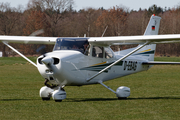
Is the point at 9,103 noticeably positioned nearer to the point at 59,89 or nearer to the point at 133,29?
the point at 59,89

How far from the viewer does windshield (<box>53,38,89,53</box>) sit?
409 inches

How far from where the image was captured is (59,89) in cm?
989

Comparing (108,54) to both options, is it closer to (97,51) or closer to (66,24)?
(97,51)

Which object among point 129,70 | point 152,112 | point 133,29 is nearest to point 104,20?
point 133,29

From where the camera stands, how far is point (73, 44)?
10.4 meters

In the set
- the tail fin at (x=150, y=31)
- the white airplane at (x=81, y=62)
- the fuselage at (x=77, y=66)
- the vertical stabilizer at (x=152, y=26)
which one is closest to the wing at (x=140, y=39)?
the white airplane at (x=81, y=62)

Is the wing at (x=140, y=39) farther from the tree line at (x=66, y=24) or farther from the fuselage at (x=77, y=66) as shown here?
the tree line at (x=66, y=24)

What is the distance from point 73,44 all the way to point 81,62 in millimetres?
655

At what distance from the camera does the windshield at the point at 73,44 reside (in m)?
10.4

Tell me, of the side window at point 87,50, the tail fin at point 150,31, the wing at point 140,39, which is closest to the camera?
the wing at point 140,39

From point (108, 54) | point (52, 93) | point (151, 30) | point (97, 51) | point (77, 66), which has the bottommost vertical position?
point (52, 93)

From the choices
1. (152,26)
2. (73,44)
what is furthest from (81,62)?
(152,26)

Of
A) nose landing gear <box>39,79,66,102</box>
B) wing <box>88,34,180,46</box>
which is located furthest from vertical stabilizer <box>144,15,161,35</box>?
nose landing gear <box>39,79,66,102</box>

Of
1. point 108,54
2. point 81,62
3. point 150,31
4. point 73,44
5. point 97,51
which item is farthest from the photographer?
point 150,31
